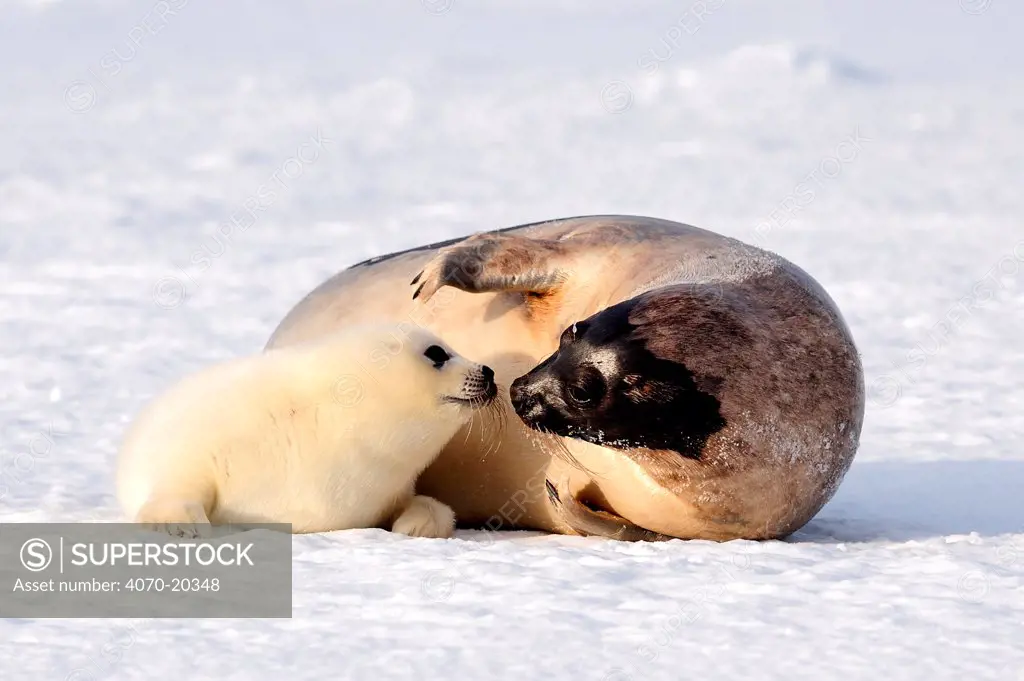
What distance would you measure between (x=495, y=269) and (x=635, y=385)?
3.07 feet

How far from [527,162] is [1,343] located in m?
7.00

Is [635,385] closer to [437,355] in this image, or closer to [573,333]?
[573,333]

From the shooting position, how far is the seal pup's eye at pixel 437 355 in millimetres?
3963

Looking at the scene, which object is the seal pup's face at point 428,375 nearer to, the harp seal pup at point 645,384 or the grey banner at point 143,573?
the harp seal pup at point 645,384

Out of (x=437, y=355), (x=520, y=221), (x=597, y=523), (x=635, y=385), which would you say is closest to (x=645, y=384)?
(x=635, y=385)

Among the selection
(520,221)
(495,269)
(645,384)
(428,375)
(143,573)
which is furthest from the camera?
(520,221)

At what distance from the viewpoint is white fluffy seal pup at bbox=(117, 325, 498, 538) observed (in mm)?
3633

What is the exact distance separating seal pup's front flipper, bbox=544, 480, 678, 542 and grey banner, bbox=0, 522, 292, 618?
2.42 ft

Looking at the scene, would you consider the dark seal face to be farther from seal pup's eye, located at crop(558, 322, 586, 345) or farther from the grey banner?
the grey banner

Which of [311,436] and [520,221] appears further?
[520,221]

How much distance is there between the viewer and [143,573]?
3.15 meters

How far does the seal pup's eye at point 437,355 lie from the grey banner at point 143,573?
58 centimetres

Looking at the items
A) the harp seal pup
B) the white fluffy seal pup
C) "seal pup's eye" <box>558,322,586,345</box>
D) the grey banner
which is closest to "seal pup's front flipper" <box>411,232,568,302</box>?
the harp seal pup

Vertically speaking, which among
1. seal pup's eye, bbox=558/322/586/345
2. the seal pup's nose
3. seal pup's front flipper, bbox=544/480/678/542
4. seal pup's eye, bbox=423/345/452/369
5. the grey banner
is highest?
seal pup's eye, bbox=558/322/586/345
